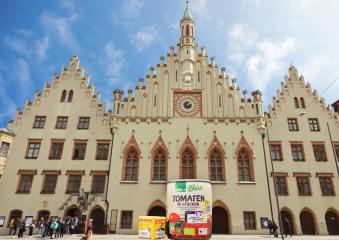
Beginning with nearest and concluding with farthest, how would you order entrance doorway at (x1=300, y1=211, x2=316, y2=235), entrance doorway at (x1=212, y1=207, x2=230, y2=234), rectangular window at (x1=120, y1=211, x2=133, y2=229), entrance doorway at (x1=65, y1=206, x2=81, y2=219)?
rectangular window at (x1=120, y1=211, x2=133, y2=229), entrance doorway at (x1=65, y1=206, x2=81, y2=219), entrance doorway at (x1=212, y1=207, x2=230, y2=234), entrance doorway at (x1=300, y1=211, x2=316, y2=235)

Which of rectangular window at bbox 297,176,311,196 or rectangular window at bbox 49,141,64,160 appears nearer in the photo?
rectangular window at bbox 297,176,311,196

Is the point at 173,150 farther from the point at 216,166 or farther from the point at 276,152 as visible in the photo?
the point at 276,152

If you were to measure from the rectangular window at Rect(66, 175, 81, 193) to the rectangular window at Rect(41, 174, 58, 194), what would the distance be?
62.4 inches

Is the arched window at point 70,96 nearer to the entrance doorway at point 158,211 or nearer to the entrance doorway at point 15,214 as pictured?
the entrance doorway at point 15,214

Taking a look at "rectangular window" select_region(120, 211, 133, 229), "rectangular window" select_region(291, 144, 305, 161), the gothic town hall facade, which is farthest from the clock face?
"rectangular window" select_region(120, 211, 133, 229)

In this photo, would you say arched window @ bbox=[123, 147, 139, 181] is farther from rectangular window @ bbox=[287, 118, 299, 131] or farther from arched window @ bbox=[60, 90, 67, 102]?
rectangular window @ bbox=[287, 118, 299, 131]

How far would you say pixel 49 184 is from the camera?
93.0 ft

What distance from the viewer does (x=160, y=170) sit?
95.9 feet

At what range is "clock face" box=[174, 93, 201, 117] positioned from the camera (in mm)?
31656

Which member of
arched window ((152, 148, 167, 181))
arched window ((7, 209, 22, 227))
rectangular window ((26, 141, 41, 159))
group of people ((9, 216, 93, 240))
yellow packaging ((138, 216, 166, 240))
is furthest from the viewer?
rectangular window ((26, 141, 41, 159))

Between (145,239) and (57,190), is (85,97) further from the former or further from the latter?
(145,239)

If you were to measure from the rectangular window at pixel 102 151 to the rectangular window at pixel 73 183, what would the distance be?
3.08 metres

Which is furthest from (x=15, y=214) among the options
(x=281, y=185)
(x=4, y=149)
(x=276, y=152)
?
(x=276, y=152)

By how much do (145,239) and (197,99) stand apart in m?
20.2
